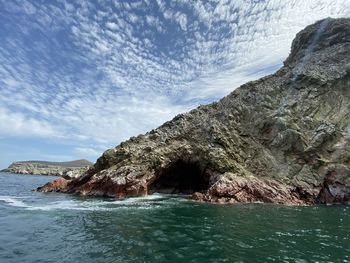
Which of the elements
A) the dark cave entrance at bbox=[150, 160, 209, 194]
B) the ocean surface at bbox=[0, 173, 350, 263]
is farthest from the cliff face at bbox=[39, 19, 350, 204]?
the ocean surface at bbox=[0, 173, 350, 263]

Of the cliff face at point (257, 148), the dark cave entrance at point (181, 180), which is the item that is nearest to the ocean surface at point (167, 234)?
the cliff face at point (257, 148)

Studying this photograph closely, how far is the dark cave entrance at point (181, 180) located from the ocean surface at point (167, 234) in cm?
1951

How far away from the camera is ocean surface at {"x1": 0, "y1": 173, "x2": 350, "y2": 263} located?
18406 mm

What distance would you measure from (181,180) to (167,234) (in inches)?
1418

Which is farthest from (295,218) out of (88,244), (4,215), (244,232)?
(4,215)

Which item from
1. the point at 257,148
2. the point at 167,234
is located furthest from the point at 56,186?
the point at 167,234

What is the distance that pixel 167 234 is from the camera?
2338 cm

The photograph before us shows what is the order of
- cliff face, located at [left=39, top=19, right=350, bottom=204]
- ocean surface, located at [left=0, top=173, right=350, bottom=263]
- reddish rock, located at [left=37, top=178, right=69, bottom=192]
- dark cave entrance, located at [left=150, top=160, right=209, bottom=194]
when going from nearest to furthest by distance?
ocean surface, located at [left=0, top=173, right=350, bottom=263], cliff face, located at [left=39, top=19, right=350, bottom=204], dark cave entrance, located at [left=150, top=160, right=209, bottom=194], reddish rock, located at [left=37, top=178, right=69, bottom=192]

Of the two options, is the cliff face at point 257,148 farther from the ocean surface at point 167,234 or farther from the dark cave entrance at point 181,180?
the ocean surface at point 167,234

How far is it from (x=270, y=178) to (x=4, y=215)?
38401 millimetres

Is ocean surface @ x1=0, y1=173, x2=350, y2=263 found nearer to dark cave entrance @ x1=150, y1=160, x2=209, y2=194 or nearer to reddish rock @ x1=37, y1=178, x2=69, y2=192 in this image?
dark cave entrance @ x1=150, y1=160, x2=209, y2=194

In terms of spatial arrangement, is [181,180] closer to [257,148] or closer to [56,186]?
[257,148]

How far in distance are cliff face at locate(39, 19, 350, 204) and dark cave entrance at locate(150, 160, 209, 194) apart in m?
0.19

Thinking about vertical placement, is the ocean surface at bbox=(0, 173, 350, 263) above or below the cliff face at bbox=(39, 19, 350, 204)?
below
